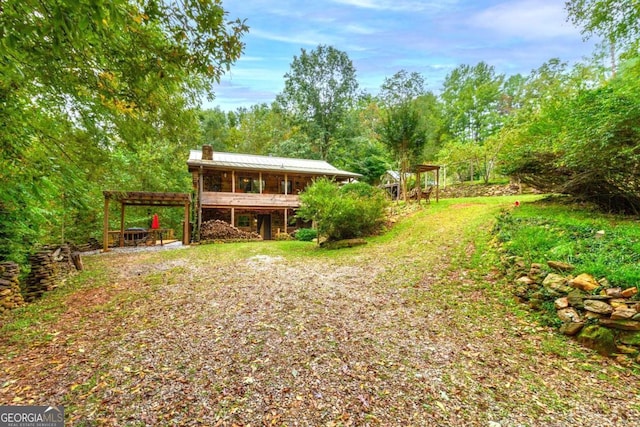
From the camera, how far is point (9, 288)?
4793 mm

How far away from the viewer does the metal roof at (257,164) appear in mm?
14743

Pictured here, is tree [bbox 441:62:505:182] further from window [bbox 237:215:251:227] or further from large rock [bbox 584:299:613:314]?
large rock [bbox 584:299:613:314]

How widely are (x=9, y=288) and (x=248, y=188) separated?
13087mm

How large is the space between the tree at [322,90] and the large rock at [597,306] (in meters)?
25.6

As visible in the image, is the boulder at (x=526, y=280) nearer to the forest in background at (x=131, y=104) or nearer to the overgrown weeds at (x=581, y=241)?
the overgrown weeds at (x=581, y=241)

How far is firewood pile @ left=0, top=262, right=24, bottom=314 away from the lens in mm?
4660

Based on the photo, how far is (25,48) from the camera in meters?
2.61

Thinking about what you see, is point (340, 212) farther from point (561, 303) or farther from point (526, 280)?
point (561, 303)

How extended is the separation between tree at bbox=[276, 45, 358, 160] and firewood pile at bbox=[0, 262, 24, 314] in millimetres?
24723

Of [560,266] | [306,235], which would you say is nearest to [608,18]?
[560,266]

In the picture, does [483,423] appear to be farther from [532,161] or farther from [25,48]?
[532,161]

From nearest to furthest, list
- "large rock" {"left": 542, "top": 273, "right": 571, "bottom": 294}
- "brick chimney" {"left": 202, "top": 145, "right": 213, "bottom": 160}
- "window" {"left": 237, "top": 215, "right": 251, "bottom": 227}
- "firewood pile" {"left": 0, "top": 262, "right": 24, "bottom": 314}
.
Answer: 1. "large rock" {"left": 542, "top": 273, "right": 571, "bottom": 294}
2. "firewood pile" {"left": 0, "top": 262, "right": 24, "bottom": 314}
3. "brick chimney" {"left": 202, "top": 145, "right": 213, "bottom": 160}
4. "window" {"left": 237, "top": 215, "right": 251, "bottom": 227}

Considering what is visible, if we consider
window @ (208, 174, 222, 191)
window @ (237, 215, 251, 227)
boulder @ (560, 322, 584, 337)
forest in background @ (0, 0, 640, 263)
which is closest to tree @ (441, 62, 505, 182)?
forest in background @ (0, 0, 640, 263)

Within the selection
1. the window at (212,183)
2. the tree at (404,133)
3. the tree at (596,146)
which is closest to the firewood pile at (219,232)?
the window at (212,183)
